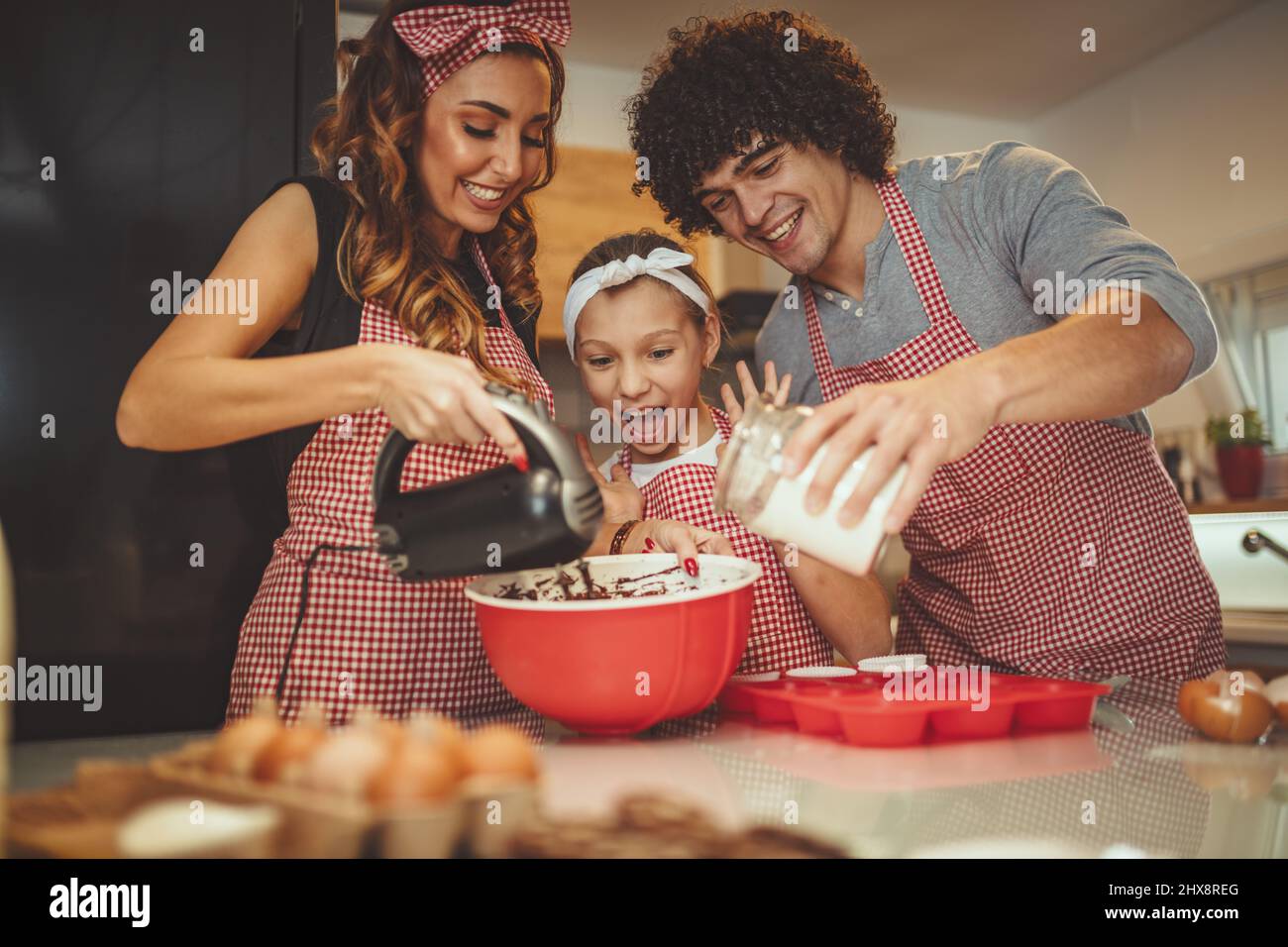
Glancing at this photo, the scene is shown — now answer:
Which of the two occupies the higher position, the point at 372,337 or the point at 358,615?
the point at 372,337

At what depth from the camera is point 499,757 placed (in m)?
0.55

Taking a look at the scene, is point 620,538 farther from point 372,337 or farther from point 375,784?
point 375,784

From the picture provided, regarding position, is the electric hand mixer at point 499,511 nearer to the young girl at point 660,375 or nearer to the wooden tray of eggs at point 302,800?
the wooden tray of eggs at point 302,800

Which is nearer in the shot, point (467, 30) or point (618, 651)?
point (618, 651)

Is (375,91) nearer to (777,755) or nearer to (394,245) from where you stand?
(394,245)

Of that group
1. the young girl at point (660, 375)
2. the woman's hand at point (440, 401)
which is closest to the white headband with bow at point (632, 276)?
the young girl at point (660, 375)

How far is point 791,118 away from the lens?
1.30 meters

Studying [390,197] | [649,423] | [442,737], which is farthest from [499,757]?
[649,423]

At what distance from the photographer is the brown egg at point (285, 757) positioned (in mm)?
533

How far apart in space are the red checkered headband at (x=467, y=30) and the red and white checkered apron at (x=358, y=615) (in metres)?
0.28

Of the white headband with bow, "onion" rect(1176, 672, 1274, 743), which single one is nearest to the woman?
the white headband with bow

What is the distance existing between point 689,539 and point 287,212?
20.5 inches

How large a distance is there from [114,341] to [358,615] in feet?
1.31

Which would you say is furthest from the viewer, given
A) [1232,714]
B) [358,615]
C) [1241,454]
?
[1241,454]
